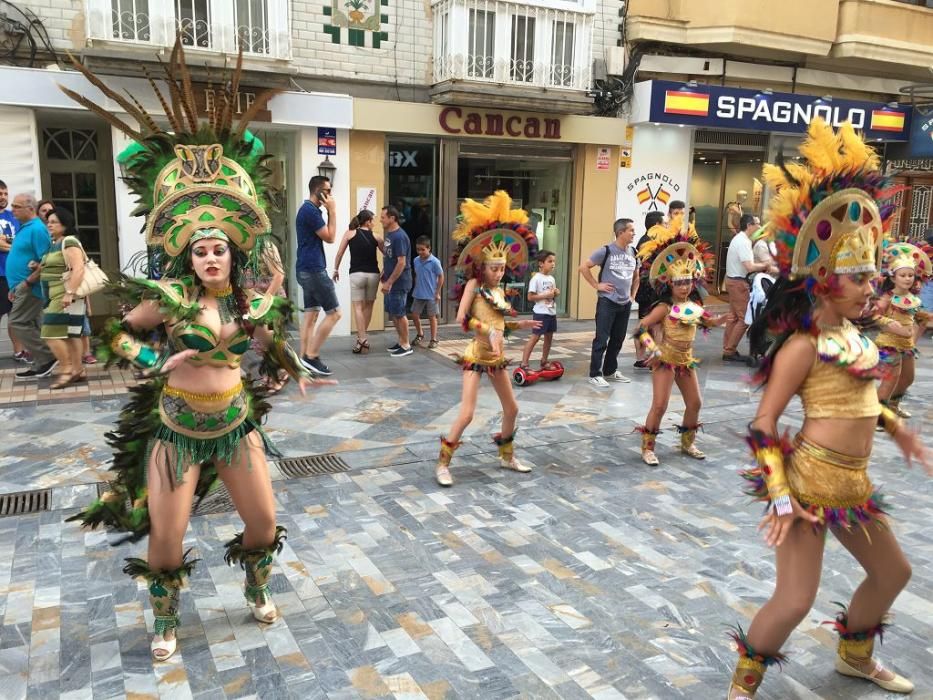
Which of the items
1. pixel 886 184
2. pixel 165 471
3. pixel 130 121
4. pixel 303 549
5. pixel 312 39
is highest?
pixel 312 39

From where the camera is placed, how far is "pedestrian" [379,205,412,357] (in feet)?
32.5

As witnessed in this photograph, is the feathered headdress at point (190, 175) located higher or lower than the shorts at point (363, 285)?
higher

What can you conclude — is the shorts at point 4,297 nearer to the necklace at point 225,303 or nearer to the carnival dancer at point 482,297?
the carnival dancer at point 482,297

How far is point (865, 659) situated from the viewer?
329 centimetres

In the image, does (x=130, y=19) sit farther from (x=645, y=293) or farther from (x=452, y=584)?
(x=452, y=584)

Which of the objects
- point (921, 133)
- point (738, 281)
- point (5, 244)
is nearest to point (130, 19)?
point (5, 244)

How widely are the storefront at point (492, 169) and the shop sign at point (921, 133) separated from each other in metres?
6.48

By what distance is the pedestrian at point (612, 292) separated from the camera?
8.48m

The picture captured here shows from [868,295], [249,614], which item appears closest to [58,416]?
[249,614]

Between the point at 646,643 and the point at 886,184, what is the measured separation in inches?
88.2

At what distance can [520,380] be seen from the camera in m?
8.69

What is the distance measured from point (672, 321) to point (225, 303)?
12.2ft

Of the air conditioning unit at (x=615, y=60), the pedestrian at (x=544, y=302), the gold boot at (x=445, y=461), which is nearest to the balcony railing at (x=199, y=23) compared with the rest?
the pedestrian at (x=544, y=302)

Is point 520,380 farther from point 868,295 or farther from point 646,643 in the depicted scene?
point 868,295
